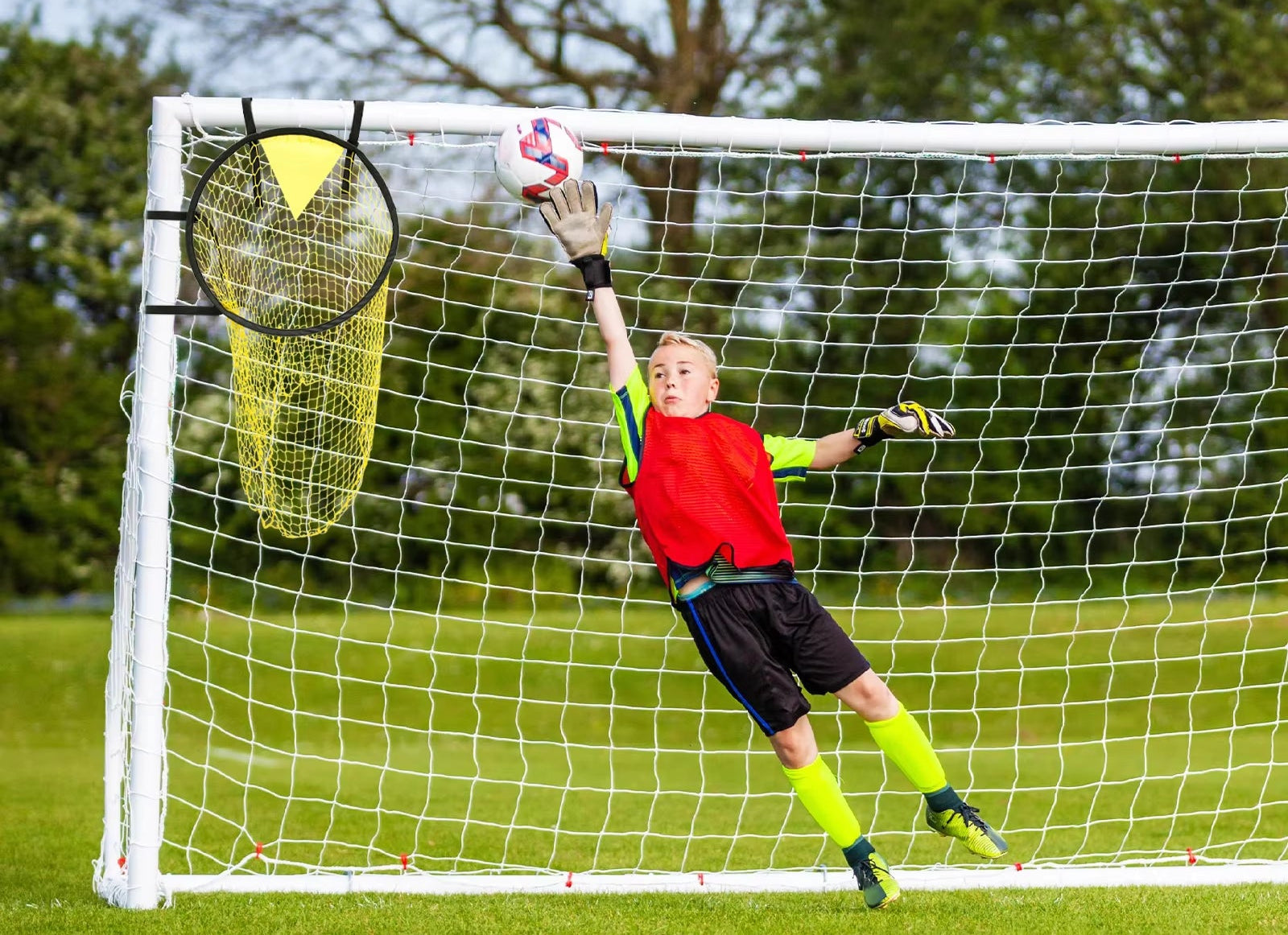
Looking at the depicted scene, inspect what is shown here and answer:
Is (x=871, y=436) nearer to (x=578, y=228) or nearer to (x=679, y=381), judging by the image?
(x=679, y=381)

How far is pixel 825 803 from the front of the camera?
13.1 feet

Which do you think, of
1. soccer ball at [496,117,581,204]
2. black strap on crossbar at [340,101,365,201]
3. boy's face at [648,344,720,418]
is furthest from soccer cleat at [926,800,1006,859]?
black strap on crossbar at [340,101,365,201]

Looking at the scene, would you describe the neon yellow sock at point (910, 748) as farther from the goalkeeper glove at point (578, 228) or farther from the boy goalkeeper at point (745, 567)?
the goalkeeper glove at point (578, 228)

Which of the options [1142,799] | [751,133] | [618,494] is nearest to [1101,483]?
[618,494]

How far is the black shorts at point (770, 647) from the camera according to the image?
3936 mm

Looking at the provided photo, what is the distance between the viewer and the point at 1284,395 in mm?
13148

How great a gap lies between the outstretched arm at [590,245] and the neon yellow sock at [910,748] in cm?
139

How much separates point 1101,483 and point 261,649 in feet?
29.7

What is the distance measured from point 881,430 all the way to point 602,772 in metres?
5.10

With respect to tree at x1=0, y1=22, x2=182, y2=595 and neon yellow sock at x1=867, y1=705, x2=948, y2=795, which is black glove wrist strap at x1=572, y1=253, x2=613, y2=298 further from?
tree at x1=0, y1=22, x2=182, y2=595

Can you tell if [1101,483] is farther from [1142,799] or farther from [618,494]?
[1142,799]

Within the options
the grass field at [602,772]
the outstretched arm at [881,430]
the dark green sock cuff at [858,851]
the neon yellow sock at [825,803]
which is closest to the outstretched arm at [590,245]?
the outstretched arm at [881,430]

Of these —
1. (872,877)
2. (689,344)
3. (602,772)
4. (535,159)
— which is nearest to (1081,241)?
(602,772)

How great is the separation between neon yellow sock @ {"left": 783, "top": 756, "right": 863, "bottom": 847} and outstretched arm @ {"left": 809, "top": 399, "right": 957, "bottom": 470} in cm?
99
